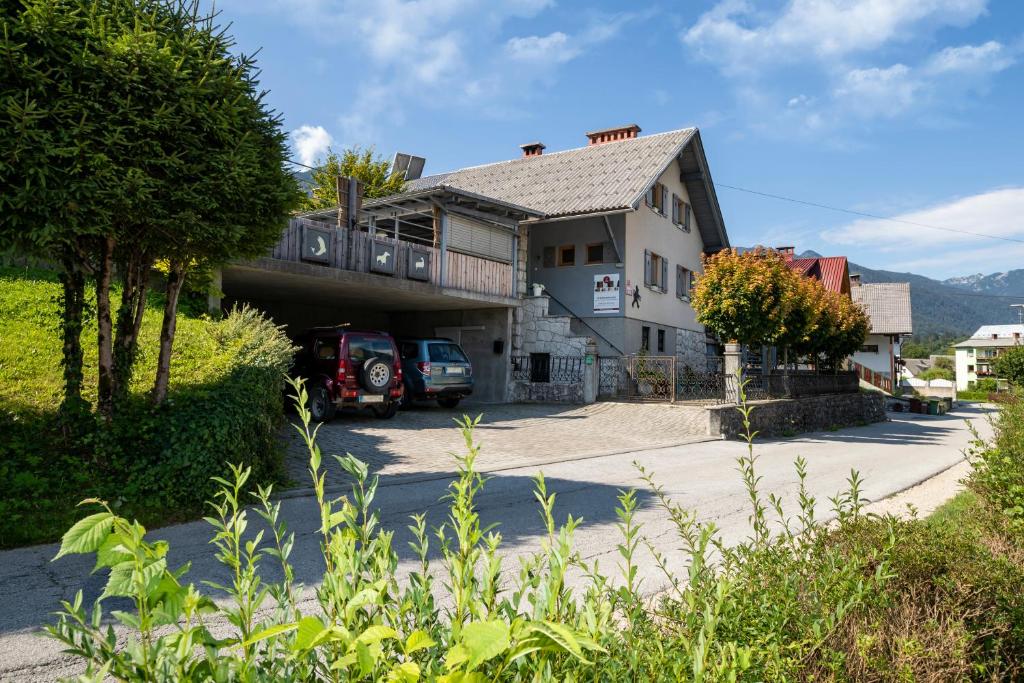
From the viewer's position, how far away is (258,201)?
7.80m

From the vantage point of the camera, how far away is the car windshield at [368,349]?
48.4ft

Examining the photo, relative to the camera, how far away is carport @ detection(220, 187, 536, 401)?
1609 cm

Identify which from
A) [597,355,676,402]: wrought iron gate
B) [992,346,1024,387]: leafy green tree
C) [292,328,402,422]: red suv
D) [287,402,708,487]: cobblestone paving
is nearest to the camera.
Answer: [287,402,708,487]: cobblestone paving

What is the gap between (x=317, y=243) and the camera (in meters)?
15.9

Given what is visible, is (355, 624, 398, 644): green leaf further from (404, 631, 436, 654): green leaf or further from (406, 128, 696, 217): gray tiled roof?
(406, 128, 696, 217): gray tiled roof

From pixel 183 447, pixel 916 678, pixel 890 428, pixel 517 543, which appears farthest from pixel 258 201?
pixel 890 428

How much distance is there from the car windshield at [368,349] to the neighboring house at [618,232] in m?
7.16

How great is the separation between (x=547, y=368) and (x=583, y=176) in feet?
28.5

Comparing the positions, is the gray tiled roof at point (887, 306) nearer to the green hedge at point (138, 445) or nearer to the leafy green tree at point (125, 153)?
the green hedge at point (138, 445)

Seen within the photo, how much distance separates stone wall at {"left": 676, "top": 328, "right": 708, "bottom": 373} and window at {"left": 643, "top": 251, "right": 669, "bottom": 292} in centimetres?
237

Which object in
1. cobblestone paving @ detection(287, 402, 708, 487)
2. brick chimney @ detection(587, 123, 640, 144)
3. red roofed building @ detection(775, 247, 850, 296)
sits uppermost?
brick chimney @ detection(587, 123, 640, 144)

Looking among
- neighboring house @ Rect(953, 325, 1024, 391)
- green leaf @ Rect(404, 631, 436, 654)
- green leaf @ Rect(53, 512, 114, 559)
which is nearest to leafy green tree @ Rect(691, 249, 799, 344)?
green leaf @ Rect(404, 631, 436, 654)

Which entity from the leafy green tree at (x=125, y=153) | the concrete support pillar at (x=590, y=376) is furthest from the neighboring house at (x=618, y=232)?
the leafy green tree at (x=125, y=153)

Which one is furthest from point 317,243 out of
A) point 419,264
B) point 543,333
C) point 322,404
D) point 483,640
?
point 483,640
